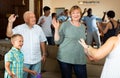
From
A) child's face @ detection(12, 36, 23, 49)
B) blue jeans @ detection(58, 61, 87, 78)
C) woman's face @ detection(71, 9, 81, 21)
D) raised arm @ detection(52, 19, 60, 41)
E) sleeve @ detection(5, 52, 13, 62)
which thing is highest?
woman's face @ detection(71, 9, 81, 21)

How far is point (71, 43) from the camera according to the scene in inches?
135

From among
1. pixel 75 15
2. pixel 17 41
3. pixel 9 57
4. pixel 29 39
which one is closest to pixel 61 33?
pixel 75 15

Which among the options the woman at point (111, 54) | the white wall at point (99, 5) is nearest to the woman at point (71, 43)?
the woman at point (111, 54)

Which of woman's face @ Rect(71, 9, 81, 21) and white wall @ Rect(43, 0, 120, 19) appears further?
white wall @ Rect(43, 0, 120, 19)

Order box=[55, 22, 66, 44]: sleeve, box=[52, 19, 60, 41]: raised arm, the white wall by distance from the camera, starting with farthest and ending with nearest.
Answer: the white wall → box=[55, 22, 66, 44]: sleeve → box=[52, 19, 60, 41]: raised arm

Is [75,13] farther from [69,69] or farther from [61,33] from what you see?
[69,69]

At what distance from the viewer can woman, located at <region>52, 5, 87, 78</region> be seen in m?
3.42

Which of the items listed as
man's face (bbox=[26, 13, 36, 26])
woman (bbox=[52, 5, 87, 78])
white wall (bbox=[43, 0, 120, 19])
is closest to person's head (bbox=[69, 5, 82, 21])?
woman (bbox=[52, 5, 87, 78])

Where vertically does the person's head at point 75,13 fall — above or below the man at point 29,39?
above

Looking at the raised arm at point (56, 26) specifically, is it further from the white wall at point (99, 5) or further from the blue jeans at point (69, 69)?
the white wall at point (99, 5)

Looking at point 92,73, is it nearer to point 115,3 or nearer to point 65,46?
point 65,46

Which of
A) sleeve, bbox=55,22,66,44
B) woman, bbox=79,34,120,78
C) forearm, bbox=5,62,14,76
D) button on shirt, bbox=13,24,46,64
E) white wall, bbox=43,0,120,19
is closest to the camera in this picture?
woman, bbox=79,34,120,78

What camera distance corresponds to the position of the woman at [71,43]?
3416mm

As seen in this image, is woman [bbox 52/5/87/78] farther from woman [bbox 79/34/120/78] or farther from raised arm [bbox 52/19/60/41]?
woman [bbox 79/34/120/78]
